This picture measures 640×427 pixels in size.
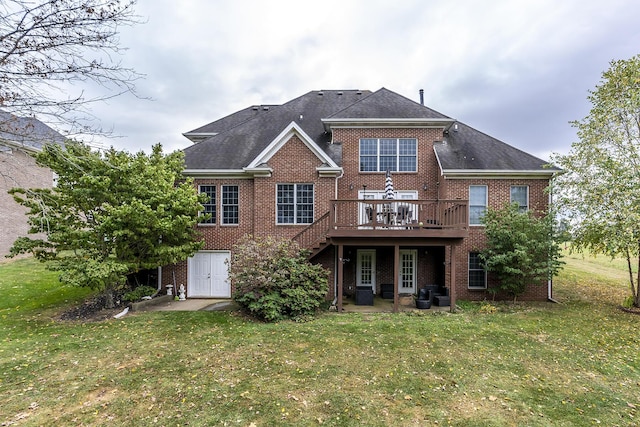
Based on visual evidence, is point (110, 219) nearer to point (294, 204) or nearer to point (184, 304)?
point (184, 304)

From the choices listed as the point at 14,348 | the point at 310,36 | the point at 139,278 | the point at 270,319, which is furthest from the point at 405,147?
the point at 14,348

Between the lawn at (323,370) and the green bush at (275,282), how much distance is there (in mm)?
617

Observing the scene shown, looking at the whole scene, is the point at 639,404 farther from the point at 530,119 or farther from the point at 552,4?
the point at 530,119

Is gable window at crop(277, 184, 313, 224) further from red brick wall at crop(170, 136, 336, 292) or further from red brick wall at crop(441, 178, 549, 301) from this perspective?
red brick wall at crop(441, 178, 549, 301)

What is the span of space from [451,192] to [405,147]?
9.93 ft

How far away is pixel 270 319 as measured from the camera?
31.9 feet

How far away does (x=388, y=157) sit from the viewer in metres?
14.1

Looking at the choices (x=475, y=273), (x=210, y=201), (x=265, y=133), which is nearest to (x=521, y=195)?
(x=475, y=273)

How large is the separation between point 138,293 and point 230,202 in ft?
17.3

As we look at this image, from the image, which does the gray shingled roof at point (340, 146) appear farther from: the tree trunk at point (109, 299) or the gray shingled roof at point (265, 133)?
the tree trunk at point (109, 299)

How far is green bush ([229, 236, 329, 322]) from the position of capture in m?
9.93

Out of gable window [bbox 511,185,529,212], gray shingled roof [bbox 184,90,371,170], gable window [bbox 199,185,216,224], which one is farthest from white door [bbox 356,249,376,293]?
gable window [bbox 199,185,216,224]

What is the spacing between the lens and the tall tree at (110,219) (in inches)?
375

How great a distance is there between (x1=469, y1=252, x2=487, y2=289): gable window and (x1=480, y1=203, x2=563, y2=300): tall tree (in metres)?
0.84
